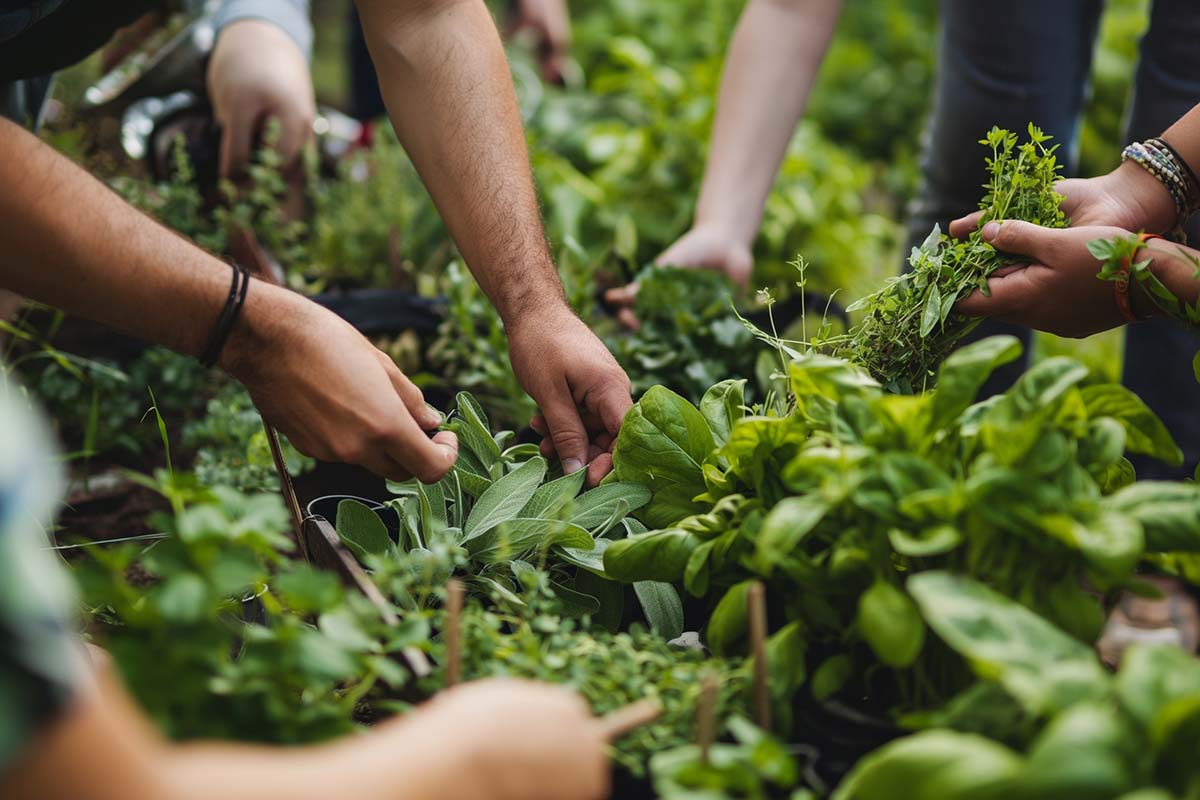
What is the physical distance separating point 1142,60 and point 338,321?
1702 millimetres

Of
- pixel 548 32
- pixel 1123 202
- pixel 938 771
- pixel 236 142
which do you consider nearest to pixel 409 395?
pixel 938 771

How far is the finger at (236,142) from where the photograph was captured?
215 cm

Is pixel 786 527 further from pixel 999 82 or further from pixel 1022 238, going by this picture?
pixel 999 82

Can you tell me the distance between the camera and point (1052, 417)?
33.6 inches

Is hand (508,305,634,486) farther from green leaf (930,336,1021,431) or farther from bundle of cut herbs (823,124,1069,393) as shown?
green leaf (930,336,1021,431)

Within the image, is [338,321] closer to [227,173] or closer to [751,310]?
[751,310]

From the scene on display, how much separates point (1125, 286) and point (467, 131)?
2.88 ft

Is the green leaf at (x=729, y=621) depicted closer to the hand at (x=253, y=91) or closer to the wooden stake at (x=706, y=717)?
the wooden stake at (x=706, y=717)

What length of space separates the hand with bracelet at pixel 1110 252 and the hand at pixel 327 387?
0.66m

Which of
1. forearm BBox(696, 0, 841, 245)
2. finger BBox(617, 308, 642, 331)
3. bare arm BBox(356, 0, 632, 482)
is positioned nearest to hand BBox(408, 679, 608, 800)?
bare arm BBox(356, 0, 632, 482)

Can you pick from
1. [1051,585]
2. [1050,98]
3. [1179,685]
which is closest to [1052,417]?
[1051,585]

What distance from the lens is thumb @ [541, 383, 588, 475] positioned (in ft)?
4.24

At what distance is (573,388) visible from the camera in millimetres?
1320

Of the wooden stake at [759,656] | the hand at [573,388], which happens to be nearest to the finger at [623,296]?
the hand at [573,388]
